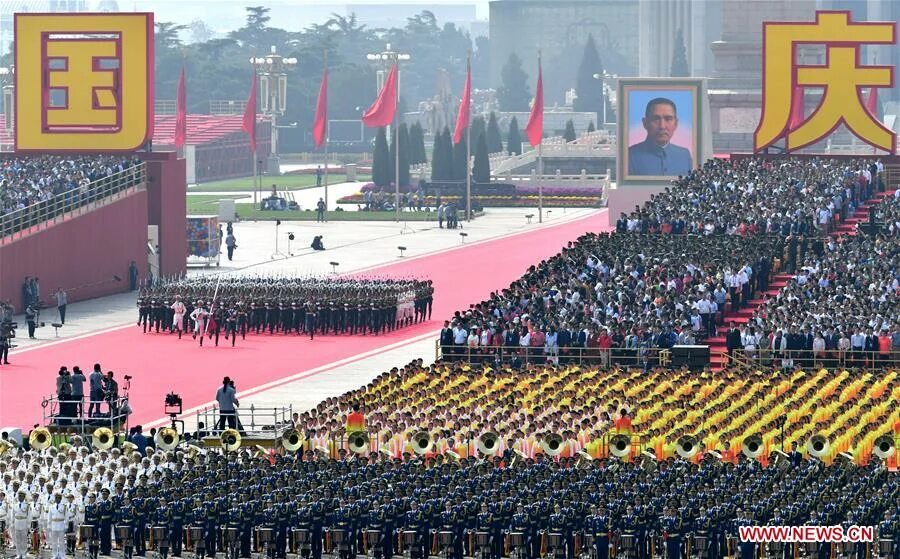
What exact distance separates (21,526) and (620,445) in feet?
34.3

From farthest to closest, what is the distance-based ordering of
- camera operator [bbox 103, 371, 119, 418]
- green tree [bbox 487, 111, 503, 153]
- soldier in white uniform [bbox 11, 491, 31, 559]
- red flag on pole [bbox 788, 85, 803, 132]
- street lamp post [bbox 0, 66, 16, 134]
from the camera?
green tree [bbox 487, 111, 503, 153] → street lamp post [bbox 0, 66, 16, 134] → red flag on pole [bbox 788, 85, 803, 132] → camera operator [bbox 103, 371, 119, 418] → soldier in white uniform [bbox 11, 491, 31, 559]

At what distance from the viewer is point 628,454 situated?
42.2 meters

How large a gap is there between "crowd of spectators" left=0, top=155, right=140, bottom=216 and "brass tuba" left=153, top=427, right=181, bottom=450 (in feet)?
94.6

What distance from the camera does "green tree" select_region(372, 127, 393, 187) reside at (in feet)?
378

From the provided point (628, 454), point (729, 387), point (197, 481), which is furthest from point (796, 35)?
point (197, 481)

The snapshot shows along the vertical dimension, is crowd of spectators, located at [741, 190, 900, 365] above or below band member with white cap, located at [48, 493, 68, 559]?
above

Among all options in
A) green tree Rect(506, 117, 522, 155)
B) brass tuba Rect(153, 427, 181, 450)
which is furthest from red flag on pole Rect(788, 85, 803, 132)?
green tree Rect(506, 117, 522, 155)

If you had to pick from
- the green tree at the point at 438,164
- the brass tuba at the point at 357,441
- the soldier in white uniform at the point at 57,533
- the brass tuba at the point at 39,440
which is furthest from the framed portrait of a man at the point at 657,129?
the soldier in white uniform at the point at 57,533

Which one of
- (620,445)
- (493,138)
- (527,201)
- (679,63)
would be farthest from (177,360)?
(679,63)

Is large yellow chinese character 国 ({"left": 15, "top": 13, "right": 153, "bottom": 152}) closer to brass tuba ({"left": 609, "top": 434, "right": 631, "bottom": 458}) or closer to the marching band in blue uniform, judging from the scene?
brass tuba ({"left": 609, "top": 434, "right": 631, "bottom": 458})

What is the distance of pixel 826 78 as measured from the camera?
79125mm

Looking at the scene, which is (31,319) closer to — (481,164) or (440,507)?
(440,507)

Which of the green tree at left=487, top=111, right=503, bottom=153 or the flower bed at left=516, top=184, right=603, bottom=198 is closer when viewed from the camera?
the flower bed at left=516, top=184, right=603, bottom=198

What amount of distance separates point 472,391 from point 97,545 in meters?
11.2
